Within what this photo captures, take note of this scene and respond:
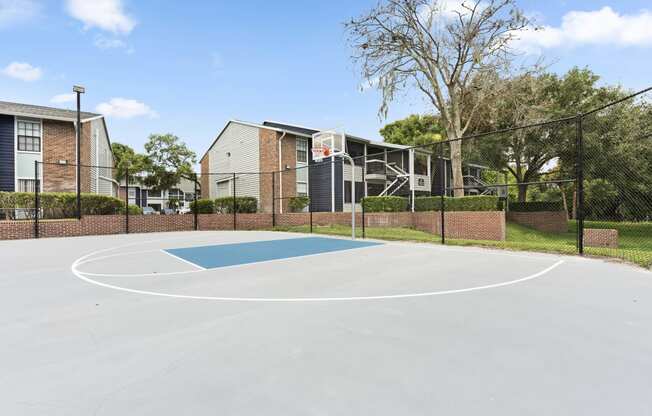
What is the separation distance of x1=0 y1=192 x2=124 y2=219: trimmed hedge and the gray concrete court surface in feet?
30.7

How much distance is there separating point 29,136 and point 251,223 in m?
10.9

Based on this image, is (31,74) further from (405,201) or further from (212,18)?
(405,201)

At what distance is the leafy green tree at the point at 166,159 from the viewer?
2017 cm

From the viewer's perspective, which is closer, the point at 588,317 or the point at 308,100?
the point at 588,317

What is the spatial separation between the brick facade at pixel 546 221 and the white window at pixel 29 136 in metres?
23.7

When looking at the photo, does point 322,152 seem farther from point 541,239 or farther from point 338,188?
point 541,239

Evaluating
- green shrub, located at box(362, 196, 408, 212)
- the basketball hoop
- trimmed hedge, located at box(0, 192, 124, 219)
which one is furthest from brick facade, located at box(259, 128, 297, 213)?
trimmed hedge, located at box(0, 192, 124, 219)

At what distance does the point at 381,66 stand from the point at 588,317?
14833mm

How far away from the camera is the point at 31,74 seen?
14.4m

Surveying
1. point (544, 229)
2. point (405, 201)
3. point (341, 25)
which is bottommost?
point (544, 229)

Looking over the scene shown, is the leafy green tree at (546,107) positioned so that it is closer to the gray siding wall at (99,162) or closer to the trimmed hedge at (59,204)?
the trimmed hedge at (59,204)

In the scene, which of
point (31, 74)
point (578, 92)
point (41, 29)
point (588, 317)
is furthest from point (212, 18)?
point (578, 92)

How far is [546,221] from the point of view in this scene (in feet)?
52.0

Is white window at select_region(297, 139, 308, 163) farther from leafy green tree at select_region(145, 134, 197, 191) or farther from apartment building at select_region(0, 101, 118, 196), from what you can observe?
apartment building at select_region(0, 101, 118, 196)
